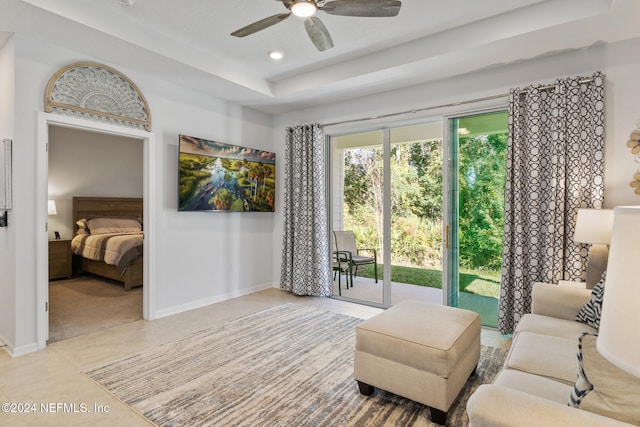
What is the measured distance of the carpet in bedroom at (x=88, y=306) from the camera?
11.6 ft

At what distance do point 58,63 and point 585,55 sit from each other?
4.64m

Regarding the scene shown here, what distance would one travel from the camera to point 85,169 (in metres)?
6.36

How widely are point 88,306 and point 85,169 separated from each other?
320cm

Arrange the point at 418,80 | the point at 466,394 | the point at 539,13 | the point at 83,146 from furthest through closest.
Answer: the point at 83,146 → the point at 418,80 → the point at 539,13 → the point at 466,394

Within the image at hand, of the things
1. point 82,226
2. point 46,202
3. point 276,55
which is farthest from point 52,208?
point 276,55

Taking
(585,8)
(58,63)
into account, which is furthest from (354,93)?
(58,63)

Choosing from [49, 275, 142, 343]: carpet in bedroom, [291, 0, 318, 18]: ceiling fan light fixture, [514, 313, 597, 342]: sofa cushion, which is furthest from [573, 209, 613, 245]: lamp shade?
[49, 275, 142, 343]: carpet in bedroom

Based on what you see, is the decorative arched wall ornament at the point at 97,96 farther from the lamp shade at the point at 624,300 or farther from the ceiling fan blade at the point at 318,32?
the lamp shade at the point at 624,300

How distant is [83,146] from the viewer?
6.32 metres

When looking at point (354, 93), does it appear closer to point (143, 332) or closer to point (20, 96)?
point (20, 96)

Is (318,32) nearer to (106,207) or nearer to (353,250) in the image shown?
(353,250)

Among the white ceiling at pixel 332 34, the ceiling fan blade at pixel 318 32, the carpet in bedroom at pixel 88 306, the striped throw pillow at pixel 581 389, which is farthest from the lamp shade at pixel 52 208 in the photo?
the striped throw pillow at pixel 581 389

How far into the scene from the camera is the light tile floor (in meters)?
2.08

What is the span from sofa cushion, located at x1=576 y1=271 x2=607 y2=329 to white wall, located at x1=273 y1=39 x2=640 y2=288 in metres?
1.11
